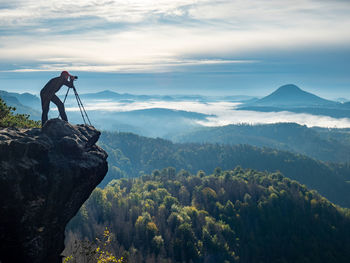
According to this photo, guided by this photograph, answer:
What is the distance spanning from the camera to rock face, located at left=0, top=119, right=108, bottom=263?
1011 inches

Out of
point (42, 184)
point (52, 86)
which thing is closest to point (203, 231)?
point (52, 86)

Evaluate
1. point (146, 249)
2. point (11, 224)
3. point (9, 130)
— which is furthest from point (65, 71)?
point (146, 249)

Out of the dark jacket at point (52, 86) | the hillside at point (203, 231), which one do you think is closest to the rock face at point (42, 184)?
the dark jacket at point (52, 86)

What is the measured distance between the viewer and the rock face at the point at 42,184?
25.7m

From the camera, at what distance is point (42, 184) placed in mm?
27984

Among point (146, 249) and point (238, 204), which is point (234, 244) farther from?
point (146, 249)

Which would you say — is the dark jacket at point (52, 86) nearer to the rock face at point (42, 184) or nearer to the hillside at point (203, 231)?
the rock face at point (42, 184)

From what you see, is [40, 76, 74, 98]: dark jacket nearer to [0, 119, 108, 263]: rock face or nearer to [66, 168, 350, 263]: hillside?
[0, 119, 108, 263]: rock face

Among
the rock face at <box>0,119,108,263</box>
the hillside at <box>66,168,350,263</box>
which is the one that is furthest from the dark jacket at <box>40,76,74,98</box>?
the hillside at <box>66,168,350,263</box>

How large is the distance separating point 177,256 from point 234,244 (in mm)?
43572

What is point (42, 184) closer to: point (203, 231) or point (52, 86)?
point (52, 86)

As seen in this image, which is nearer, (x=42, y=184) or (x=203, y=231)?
(x=42, y=184)

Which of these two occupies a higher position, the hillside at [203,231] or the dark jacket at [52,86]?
the dark jacket at [52,86]

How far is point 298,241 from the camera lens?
17862 cm
